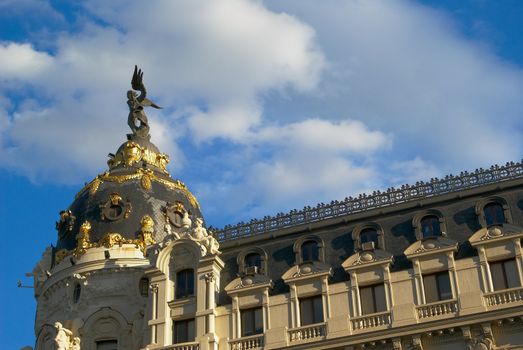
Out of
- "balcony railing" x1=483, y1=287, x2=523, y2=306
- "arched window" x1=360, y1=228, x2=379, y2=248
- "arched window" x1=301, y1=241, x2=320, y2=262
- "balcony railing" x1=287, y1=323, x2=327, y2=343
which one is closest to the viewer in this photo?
"balcony railing" x1=483, y1=287, x2=523, y2=306

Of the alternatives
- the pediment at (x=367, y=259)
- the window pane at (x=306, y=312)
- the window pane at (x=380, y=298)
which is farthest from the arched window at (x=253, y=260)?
the window pane at (x=380, y=298)

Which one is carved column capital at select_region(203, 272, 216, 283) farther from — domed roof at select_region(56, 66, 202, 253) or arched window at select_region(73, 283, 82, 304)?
arched window at select_region(73, 283, 82, 304)

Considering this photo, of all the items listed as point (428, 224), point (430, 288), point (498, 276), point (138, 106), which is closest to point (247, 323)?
point (430, 288)

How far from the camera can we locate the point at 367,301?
2105 inches

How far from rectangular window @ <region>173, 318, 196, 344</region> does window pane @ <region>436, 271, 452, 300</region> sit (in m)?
13.5

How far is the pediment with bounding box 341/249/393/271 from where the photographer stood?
54.0 meters

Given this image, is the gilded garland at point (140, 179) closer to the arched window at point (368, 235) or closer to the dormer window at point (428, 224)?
the arched window at point (368, 235)

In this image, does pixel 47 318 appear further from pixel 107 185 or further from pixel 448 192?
pixel 448 192

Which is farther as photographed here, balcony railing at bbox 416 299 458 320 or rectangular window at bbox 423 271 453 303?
rectangular window at bbox 423 271 453 303

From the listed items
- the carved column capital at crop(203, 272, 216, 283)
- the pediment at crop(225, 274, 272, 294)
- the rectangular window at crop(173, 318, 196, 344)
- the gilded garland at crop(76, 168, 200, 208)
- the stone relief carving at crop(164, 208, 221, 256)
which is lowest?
the rectangular window at crop(173, 318, 196, 344)

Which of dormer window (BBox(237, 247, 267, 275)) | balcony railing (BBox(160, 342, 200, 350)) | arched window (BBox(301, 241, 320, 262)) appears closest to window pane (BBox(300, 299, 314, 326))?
arched window (BBox(301, 241, 320, 262))

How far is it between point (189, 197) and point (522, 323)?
1004 inches

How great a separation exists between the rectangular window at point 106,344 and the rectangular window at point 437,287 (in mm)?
18425

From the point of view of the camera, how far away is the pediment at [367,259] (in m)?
54.0
